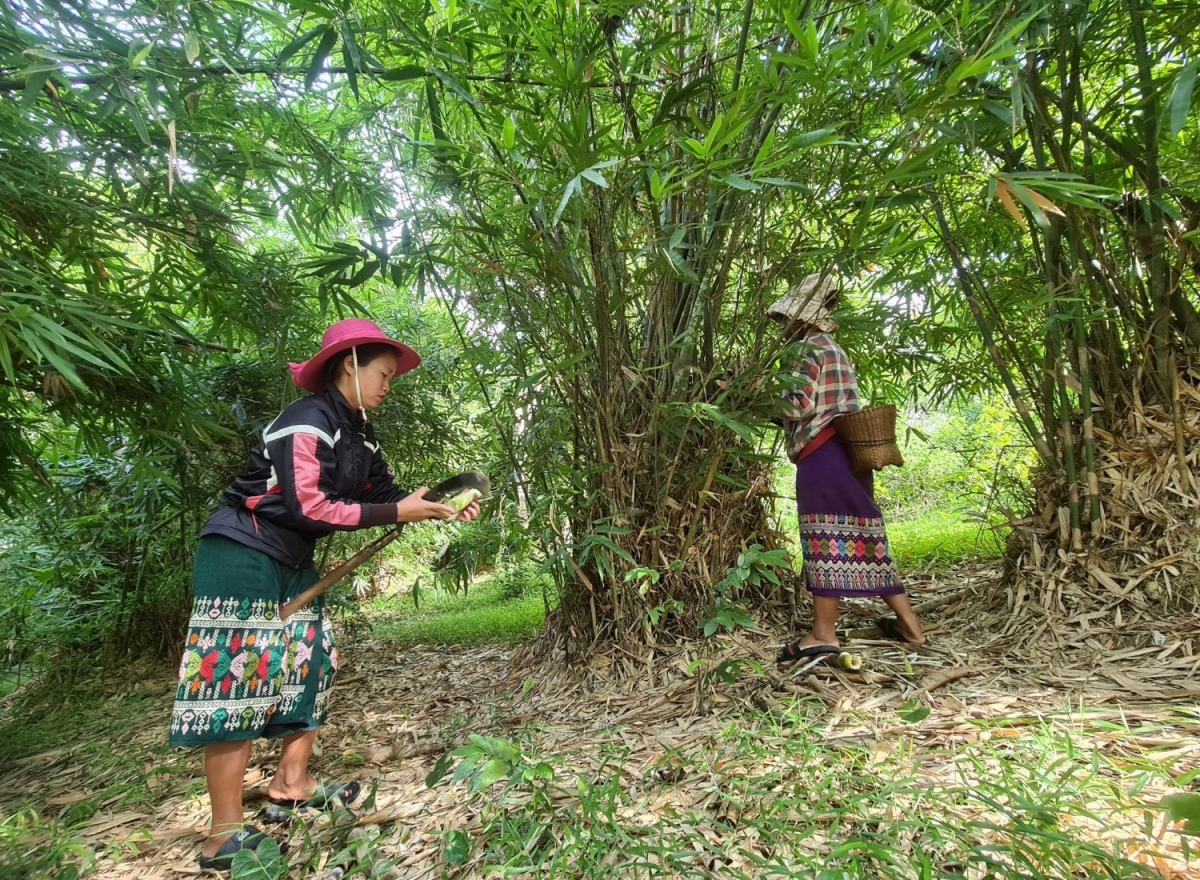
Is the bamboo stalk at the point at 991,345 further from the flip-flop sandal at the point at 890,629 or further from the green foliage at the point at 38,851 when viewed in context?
the green foliage at the point at 38,851

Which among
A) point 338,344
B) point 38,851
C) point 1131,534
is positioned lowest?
point 38,851

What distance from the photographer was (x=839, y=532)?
1924mm

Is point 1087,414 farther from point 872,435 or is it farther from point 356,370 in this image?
point 356,370

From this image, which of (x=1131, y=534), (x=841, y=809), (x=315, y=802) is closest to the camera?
(x=841, y=809)

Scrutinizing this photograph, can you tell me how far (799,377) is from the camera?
5.97ft

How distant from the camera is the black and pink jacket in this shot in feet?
4.74

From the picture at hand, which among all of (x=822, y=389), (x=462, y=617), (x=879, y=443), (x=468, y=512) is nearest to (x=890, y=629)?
(x=879, y=443)

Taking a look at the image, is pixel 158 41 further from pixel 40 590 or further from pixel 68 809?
pixel 40 590

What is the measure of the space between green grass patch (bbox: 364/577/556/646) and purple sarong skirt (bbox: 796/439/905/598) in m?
1.46

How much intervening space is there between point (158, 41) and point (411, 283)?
954mm

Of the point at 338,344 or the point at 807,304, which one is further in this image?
the point at 807,304

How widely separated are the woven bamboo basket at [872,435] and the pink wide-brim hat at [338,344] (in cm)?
132

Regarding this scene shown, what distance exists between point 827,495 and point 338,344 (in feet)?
4.82

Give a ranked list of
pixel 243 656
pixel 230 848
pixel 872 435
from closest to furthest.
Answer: pixel 230 848 → pixel 243 656 → pixel 872 435
